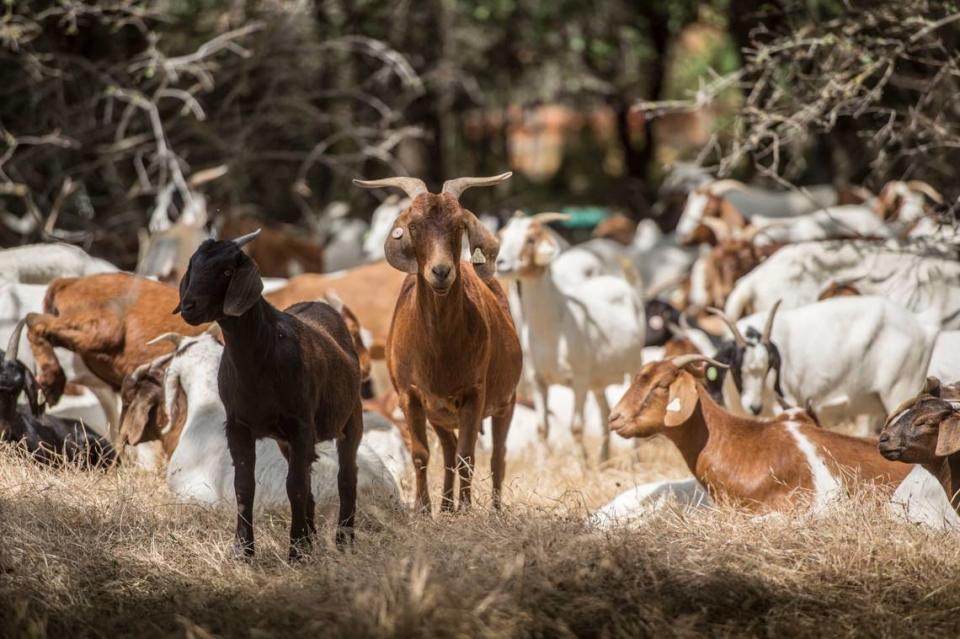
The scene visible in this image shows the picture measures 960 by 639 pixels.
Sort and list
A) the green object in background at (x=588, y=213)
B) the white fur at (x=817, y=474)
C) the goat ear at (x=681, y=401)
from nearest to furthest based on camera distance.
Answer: the white fur at (x=817, y=474)
the goat ear at (x=681, y=401)
the green object in background at (x=588, y=213)

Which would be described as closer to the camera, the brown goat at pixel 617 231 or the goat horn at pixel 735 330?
the goat horn at pixel 735 330

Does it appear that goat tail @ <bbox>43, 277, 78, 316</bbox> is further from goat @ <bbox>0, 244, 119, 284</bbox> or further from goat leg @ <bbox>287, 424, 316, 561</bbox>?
goat leg @ <bbox>287, 424, 316, 561</bbox>

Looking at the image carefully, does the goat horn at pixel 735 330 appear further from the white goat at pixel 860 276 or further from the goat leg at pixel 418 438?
the goat leg at pixel 418 438

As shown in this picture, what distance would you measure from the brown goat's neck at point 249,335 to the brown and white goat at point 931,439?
265 cm

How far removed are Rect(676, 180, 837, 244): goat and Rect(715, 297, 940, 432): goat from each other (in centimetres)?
445

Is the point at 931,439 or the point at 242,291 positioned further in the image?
the point at 931,439

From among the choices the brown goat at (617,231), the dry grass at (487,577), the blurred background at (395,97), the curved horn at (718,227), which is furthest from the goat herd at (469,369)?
the brown goat at (617,231)

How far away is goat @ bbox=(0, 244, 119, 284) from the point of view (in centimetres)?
984

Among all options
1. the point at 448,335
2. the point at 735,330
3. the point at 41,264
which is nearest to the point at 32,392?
the point at 41,264

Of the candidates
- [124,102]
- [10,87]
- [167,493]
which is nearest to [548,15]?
[124,102]

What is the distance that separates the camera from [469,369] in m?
6.75

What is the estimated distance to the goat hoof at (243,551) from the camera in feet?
19.9

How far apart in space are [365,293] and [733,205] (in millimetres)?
6422

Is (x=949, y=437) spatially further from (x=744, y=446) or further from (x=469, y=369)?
(x=469, y=369)
